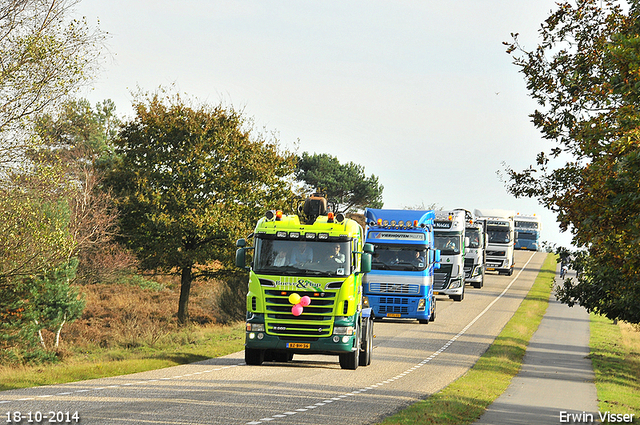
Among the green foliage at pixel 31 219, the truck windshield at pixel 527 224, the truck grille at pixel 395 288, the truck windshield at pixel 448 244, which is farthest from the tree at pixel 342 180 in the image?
the green foliage at pixel 31 219

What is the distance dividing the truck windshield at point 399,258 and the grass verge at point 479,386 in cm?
407

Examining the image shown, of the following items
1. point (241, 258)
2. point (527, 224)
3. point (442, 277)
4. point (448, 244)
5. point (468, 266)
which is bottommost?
point (241, 258)

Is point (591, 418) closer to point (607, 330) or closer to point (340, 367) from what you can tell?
point (340, 367)

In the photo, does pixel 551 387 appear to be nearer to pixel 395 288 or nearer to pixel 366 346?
pixel 366 346

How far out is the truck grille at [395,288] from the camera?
29656 mm

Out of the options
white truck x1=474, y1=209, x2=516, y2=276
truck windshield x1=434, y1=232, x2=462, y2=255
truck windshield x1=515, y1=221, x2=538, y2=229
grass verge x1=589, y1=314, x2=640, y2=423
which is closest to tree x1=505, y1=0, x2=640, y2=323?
grass verge x1=589, y1=314, x2=640, y2=423

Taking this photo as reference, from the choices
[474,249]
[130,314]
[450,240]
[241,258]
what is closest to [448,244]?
[450,240]

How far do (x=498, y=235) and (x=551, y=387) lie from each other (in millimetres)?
39045

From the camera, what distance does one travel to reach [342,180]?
260 feet

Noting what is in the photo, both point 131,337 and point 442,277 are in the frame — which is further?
point 442,277

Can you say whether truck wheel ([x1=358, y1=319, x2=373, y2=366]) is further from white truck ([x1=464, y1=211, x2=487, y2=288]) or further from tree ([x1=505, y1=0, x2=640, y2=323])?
white truck ([x1=464, y1=211, x2=487, y2=288])

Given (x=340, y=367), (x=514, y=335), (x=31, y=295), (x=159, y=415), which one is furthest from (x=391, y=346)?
(x=31, y=295)

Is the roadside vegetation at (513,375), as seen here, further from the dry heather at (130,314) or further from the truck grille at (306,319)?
the dry heather at (130,314)

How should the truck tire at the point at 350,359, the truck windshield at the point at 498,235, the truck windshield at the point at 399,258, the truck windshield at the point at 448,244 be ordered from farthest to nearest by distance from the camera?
the truck windshield at the point at 498,235, the truck windshield at the point at 448,244, the truck windshield at the point at 399,258, the truck tire at the point at 350,359
